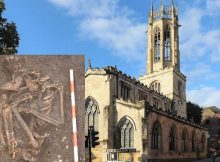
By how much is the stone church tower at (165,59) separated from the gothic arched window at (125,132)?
81.9 feet

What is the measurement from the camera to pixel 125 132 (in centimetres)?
4131

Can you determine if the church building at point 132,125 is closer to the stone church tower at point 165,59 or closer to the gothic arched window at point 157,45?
the stone church tower at point 165,59

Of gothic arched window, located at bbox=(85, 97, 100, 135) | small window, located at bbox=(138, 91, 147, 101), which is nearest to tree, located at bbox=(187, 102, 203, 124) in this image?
small window, located at bbox=(138, 91, 147, 101)

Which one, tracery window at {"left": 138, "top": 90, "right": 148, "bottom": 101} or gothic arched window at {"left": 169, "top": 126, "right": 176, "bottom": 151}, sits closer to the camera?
gothic arched window at {"left": 169, "top": 126, "right": 176, "bottom": 151}

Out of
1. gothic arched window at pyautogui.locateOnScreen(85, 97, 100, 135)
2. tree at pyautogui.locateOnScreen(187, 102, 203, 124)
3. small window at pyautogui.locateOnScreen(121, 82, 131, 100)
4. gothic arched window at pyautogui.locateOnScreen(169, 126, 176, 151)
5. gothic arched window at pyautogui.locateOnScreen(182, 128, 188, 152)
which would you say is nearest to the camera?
gothic arched window at pyautogui.locateOnScreen(85, 97, 100, 135)

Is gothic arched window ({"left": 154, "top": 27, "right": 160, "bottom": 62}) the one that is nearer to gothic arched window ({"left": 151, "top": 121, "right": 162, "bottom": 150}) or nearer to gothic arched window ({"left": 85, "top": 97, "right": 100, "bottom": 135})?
gothic arched window ({"left": 85, "top": 97, "right": 100, "bottom": 135})

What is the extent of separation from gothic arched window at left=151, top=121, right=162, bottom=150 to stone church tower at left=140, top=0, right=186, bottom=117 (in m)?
24.3

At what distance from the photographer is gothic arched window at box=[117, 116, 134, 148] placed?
40344 millimetres

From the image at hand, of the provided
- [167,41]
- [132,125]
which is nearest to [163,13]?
[167,41]

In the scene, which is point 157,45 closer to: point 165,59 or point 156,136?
point 165,59

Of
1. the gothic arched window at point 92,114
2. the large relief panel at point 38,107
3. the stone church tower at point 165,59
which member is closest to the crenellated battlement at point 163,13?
the stone church tower at point 165,59

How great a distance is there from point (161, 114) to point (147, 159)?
18.7ft

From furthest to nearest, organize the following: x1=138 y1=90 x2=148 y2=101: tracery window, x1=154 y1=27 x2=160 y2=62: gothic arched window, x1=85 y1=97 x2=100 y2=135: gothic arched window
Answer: x1=154 y1=27 x2=160 y2=62: gothic arched window → x1=138 y1=90 x2=148 y2=101: tracery window → x1=85 y1=97 x2=100 y2=135: gothic arched window

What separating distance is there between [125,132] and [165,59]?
112ft
